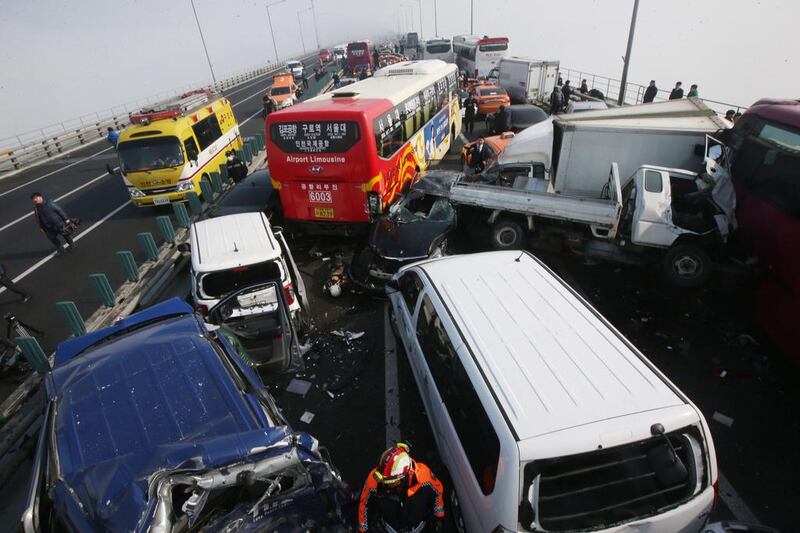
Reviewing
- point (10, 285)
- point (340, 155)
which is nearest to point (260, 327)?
point (340, 155)

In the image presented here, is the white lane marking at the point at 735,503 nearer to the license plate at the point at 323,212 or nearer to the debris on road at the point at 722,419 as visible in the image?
the debris on road at the point at 722,419

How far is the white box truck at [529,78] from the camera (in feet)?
72.4

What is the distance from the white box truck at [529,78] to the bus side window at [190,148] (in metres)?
17.5

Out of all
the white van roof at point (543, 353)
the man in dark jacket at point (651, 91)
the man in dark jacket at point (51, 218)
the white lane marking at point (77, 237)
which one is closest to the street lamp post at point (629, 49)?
the man in dark jacket at point (651, 91)

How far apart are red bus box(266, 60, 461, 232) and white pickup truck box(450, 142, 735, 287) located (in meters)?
1.90

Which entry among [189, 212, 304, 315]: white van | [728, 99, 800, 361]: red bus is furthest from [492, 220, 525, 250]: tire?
[189, 212, 304, 315]: white van

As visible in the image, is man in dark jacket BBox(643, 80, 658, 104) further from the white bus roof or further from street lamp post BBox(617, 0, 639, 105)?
the white bus roof

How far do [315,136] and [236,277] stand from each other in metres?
3.69

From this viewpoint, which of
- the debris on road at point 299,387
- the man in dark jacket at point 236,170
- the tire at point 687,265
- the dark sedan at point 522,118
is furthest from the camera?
the dark sedan at point 522,118

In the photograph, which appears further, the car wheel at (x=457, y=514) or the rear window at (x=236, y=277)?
the rear window at (x=236, y=277)

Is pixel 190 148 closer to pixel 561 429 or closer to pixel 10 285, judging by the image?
pixel 10 285

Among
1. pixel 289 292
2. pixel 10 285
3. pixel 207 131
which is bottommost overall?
pixel 10 285

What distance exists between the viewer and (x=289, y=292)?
20.4ft

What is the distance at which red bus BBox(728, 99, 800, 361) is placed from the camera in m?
5.41
